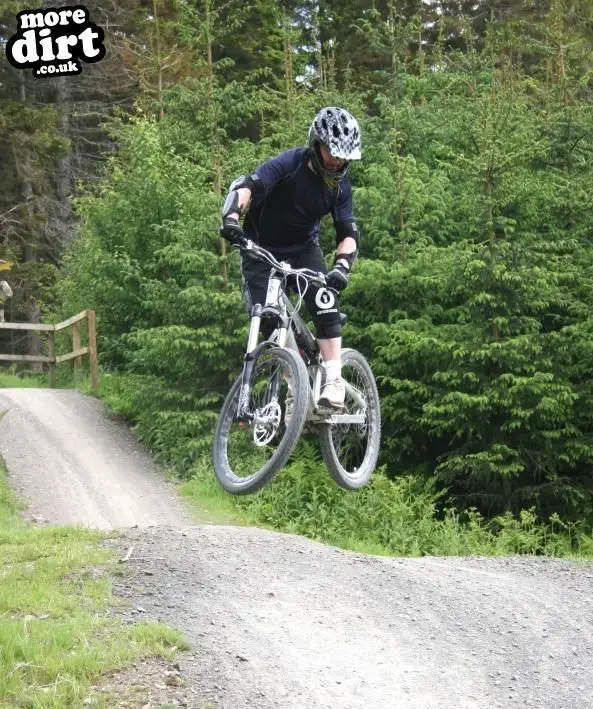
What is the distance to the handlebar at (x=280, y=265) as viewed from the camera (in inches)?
216

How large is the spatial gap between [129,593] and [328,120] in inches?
178

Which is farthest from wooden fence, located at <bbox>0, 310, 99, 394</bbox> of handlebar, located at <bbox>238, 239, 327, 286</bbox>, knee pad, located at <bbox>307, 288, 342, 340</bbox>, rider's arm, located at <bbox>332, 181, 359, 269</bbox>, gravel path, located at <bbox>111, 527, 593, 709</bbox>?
handlebar, located at <bbox>238, 239, 327, 286</bbox>

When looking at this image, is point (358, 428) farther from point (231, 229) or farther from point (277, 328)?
point (231, 229)

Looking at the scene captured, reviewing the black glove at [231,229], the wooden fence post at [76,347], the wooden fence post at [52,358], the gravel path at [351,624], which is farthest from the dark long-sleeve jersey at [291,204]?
the wooden fence post at [52,358]

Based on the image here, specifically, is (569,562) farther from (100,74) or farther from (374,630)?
(100,74)

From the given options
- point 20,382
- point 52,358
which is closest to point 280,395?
point 52,358

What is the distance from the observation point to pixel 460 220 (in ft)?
50.0

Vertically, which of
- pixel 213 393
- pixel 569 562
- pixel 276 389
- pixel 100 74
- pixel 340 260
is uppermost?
pixel 100 74

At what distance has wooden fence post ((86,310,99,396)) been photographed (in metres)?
18.1

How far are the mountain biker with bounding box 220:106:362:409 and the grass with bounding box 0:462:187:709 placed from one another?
256 cm

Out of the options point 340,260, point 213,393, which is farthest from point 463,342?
point 340,260

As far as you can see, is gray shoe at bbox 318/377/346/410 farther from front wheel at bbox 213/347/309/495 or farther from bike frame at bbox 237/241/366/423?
front wheel at bbox 213/347/309/495

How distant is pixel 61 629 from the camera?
23.2 feet

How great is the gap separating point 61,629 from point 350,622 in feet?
8.09
